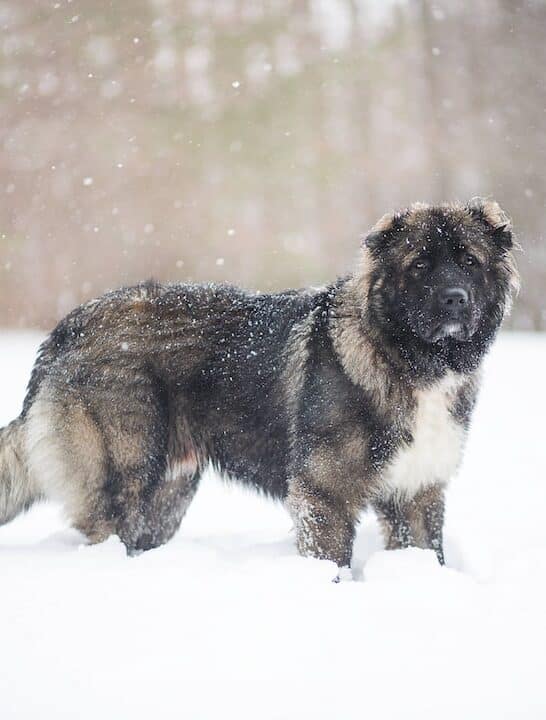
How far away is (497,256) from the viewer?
3707 mm

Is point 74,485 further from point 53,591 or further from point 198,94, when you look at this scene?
point 198,94

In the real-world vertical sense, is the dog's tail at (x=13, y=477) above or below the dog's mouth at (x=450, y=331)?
below

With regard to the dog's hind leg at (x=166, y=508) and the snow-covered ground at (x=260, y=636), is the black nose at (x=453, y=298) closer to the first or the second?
the snow-covered ground at (x=260, y=636)

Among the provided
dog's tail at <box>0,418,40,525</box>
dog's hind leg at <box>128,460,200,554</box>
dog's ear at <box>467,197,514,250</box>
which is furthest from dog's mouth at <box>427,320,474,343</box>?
dog's tail at <box>0,418,40,525</box>

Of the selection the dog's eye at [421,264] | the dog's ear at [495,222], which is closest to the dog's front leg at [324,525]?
the dog's eye at [421,264]

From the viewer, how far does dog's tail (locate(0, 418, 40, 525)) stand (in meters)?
3.80

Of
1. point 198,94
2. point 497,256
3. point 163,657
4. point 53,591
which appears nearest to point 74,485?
point 53,591

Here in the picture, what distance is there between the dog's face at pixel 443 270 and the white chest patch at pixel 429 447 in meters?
0.27

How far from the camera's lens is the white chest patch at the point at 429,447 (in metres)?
3.46

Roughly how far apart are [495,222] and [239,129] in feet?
40.8

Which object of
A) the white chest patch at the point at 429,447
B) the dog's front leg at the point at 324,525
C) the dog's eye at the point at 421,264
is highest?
the dog's eye at the point at 421,264

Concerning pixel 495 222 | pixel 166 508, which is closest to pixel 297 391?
pixel 166 508

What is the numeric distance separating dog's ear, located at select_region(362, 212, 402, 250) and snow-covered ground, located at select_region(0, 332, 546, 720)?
5.18 ft

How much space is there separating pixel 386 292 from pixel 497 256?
0.62 m
